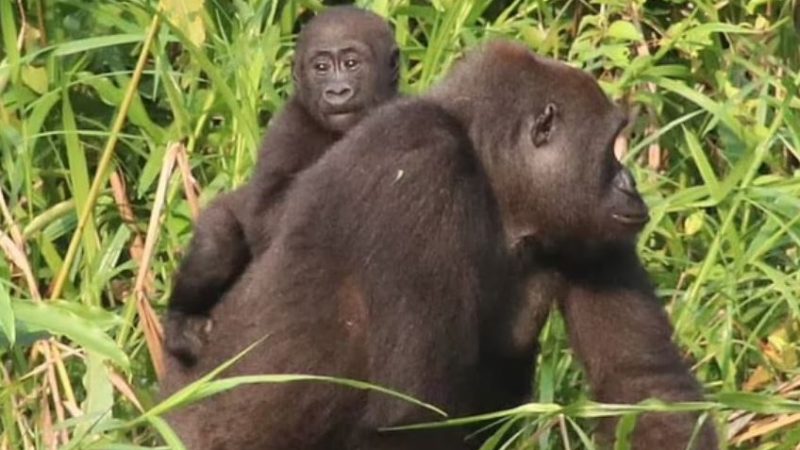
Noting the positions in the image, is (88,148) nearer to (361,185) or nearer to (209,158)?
(209,158)

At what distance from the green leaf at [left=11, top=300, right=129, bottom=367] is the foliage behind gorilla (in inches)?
23.3

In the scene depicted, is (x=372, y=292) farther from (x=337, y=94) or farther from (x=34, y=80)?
(x=34, y=80)

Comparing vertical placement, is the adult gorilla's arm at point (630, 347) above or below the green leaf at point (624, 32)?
below

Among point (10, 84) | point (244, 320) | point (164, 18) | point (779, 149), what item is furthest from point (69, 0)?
point (779, 149)

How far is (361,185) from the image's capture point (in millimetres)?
3846

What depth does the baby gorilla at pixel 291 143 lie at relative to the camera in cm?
438

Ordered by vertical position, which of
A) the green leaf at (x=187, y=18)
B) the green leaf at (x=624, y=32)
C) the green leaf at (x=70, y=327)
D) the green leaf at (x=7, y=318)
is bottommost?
the green leaf at (x=624, y=32)

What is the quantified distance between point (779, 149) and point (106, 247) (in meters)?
1.54

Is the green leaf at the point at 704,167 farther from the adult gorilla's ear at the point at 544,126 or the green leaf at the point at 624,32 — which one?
the adult gorilla's ear at the point at 544,126

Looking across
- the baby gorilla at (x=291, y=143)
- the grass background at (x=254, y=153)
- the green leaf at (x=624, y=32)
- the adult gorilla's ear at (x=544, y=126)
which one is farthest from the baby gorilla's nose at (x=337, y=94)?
the green leaf at (x=624, y=32)

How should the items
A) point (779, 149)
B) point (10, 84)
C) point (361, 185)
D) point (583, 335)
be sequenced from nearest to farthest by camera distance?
A: point (361, 185)
point (583, 335)
point (10, 84)
point (779, 149)

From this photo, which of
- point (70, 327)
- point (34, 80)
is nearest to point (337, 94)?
point (34, 80)

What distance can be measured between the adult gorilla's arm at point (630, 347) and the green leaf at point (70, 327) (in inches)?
40.6

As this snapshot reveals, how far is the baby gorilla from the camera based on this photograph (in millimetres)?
4375
